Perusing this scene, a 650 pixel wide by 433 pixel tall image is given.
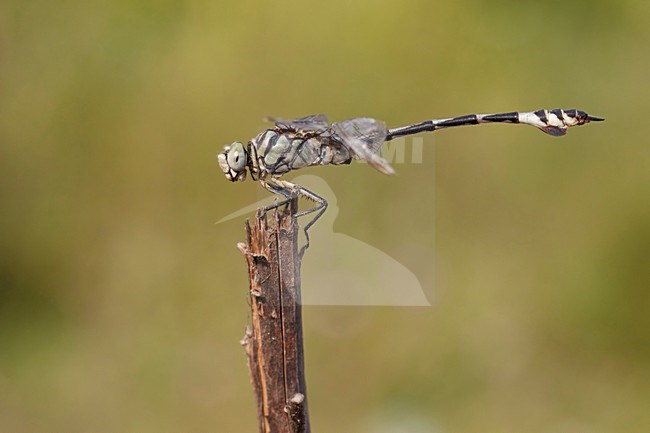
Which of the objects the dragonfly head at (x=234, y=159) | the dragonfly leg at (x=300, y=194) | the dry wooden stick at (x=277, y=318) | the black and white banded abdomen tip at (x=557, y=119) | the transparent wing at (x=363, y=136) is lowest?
the dry wooden stick at (x=277, y=318)

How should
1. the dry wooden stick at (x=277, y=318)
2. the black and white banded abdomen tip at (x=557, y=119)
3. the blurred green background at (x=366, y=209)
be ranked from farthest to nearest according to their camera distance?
1. the blurred green background at (x=366, y=209)
2. the black and white banded abdomen tip at (x=557, y=119)
3. the dry wooden stick at (x=277, y=318)

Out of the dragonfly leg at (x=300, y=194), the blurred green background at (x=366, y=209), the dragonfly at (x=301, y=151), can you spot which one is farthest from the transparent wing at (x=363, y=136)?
the blurred green background at (x=366, y=209)

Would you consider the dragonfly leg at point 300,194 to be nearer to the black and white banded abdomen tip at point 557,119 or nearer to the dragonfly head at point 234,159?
the dragonfly head at point 234,159

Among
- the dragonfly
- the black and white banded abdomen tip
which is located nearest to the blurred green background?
the black and white banded abdomen tip

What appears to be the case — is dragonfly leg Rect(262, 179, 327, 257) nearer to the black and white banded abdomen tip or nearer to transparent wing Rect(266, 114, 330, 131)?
transparent wing Rect(266, 114, 330, 131)

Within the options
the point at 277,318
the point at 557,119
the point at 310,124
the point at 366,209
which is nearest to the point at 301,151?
the point at 310,124

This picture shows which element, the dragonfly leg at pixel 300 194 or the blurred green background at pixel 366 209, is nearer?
the dragonfly leg at pixel 300 194

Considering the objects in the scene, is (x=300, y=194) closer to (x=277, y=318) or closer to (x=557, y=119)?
(x=277, y=318)
